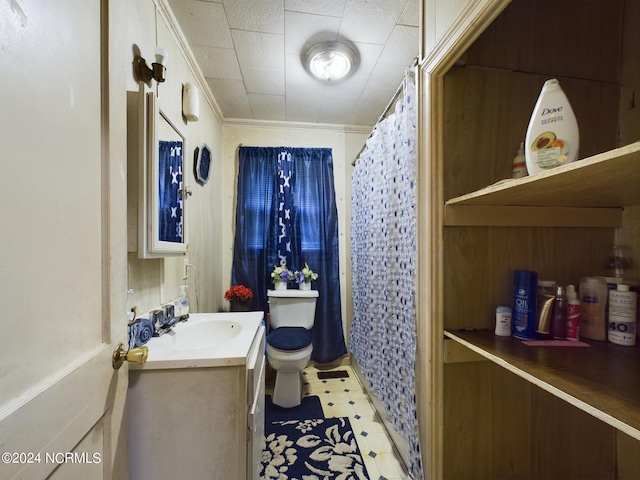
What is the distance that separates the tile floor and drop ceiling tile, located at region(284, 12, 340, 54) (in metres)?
2.31

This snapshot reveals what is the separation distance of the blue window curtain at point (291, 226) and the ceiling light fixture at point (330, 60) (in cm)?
78

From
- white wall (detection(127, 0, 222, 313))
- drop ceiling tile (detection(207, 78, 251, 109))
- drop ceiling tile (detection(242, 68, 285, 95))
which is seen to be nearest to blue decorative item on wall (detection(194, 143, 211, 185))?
white wall (detection(127, 0, 222, 313))

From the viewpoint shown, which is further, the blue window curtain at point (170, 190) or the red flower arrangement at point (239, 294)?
the red flower arrangement at point (239, 294)

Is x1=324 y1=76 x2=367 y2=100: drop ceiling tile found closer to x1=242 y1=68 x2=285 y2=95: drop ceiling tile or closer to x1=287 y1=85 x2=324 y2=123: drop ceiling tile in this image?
x1=287 y1=85 x2=324 y2=123: drop ceiling tile

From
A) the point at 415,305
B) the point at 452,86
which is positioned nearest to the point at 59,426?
the point at 415,305

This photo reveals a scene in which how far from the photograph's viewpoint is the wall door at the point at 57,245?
0.40 m

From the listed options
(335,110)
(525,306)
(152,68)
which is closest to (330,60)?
(335,110)

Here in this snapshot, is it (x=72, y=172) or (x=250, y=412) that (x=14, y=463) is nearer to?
(x=72, y=172)

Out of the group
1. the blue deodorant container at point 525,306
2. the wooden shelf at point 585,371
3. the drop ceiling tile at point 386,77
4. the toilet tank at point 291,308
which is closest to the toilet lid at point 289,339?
the toilet tank at point 291,308

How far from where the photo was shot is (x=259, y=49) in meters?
1.52

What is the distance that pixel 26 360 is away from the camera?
42 cm

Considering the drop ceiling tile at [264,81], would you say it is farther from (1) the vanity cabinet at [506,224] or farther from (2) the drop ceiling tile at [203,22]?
(1) the vanity cabinet at [506,224]

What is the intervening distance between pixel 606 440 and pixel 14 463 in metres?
1.74

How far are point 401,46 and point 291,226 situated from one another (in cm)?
150
